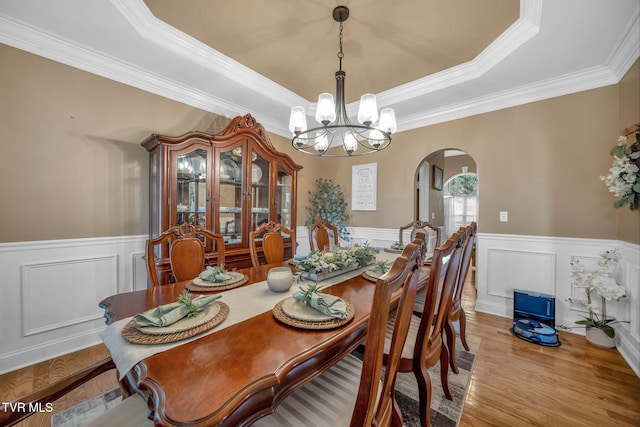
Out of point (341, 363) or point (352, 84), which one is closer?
point (341, 363)

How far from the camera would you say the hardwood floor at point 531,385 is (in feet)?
4.72

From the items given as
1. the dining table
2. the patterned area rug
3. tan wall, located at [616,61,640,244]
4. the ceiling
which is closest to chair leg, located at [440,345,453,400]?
the patterned area rug

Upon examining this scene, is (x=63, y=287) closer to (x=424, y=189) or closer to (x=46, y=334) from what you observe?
(x=46, y=334)

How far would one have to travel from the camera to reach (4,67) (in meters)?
1.78

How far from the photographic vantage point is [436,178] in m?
5.03

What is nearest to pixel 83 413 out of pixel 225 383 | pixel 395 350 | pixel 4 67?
pixel 225 383

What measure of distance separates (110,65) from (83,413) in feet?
8.39

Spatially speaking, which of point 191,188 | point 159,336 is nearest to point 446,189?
point 191,188

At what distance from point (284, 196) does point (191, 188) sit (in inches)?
42.0

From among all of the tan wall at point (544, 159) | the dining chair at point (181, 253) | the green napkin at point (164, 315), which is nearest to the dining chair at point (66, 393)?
the green napkin at point (164, 315)

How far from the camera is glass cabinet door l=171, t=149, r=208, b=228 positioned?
2.26 m

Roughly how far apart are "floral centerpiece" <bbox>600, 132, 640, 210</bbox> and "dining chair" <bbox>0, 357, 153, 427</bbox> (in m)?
3.11

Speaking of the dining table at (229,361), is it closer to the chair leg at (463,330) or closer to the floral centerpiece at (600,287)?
the chair leg at (463,330)

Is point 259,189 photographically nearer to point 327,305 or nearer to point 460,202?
point 327,305
